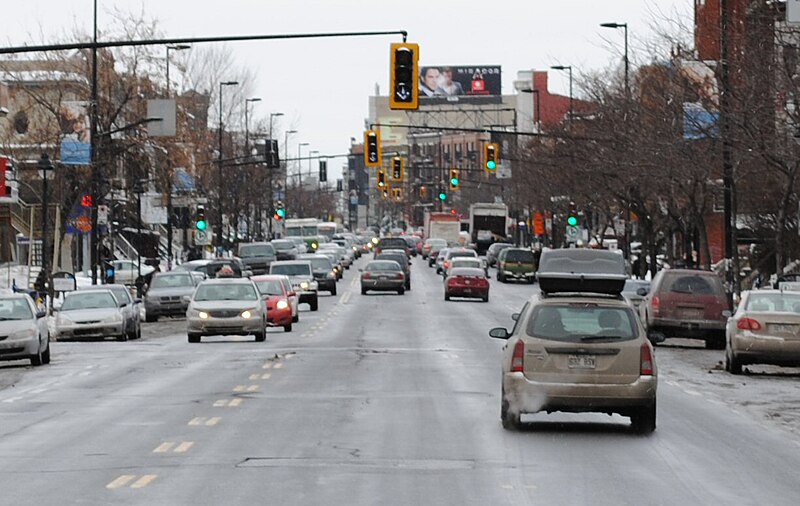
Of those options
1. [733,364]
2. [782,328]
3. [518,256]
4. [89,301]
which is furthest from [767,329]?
[518,256]

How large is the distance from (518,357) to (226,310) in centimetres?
2210

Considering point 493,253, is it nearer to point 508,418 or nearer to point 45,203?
point 45,203

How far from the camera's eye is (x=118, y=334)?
42.9m

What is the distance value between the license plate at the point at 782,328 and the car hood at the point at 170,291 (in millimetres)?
28405

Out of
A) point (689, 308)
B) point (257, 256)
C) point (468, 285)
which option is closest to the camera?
point (689, 308)

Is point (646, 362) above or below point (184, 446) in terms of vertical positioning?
above

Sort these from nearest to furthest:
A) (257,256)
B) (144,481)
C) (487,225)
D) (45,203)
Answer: (144,481) < (45,203) < (257,256) < (487,225)

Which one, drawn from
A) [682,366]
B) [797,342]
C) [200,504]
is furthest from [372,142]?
[200,504]

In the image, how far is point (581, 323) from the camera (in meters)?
18.5

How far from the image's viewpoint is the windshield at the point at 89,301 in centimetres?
4284

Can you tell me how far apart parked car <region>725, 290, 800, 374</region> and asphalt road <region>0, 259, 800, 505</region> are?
456 millimetres

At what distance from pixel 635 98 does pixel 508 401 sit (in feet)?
146

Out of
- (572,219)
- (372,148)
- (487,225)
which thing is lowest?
(487,225)

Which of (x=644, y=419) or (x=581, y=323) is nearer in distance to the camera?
(x=581, y=323)
